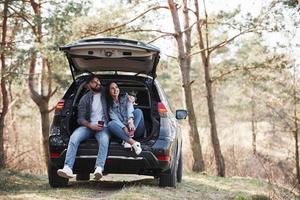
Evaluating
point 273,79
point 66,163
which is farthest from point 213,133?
point 66,163

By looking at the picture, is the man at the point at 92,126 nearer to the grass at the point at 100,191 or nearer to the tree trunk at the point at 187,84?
the grass at the point at 100,191

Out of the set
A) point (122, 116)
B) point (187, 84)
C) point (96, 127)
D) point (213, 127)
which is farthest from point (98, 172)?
point (213, 127)

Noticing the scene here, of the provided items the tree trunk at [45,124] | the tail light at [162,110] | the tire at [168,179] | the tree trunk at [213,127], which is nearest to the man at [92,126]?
the tail light at [162,110]

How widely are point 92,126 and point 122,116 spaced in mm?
505

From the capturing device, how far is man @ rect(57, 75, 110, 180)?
23.1ft

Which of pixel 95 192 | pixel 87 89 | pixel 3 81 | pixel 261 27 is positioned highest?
pixel 261 27

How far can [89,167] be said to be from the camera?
7352mm

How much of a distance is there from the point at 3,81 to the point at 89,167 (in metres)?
6.70

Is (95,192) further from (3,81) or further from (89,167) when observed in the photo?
(3,81)

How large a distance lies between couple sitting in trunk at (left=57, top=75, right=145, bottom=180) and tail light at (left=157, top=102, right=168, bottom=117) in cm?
30

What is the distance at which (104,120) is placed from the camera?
755 cm

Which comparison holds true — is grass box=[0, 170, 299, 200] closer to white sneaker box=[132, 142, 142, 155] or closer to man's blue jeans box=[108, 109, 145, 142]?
white sneaker box=[132, 142, 142, 155]

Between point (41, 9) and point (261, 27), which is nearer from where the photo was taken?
point (261, 27)

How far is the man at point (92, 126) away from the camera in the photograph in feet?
23.1
